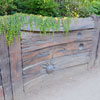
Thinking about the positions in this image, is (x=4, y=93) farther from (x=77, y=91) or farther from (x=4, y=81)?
(x=77, y=91)

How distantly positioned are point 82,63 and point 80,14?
1652 mm

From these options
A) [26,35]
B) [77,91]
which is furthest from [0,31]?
[77,91]

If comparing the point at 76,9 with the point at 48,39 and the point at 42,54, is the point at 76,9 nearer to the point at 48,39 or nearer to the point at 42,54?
the point at 48,39

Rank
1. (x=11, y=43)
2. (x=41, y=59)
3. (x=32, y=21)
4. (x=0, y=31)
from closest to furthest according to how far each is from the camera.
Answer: (x=0, y=31) < (x=11, y=43) < (x=32, y=21) < (x=41, y=59)

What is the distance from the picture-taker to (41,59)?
8.02ft

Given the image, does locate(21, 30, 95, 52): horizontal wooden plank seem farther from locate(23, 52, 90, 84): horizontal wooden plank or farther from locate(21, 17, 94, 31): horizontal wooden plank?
locate(23, 52, 90, 84): horizontal wooden plank

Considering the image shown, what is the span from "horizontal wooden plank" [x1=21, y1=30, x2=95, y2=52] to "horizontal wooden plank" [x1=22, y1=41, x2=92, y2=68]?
10 centimetres

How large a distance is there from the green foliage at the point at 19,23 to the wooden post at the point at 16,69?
14 cm

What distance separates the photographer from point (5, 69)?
79.1 inches

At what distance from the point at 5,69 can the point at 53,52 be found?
0.97 meters

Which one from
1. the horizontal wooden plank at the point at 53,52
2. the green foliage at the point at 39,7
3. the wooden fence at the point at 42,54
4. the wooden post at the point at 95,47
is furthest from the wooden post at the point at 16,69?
the wooden post at the point at 95,47

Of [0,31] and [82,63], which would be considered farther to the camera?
[82,63]

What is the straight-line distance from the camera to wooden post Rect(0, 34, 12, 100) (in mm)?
1867

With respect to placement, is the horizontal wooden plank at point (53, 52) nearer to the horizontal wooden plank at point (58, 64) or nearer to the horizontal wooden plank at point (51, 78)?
the horizontal wooden plank at point (58, 64)
